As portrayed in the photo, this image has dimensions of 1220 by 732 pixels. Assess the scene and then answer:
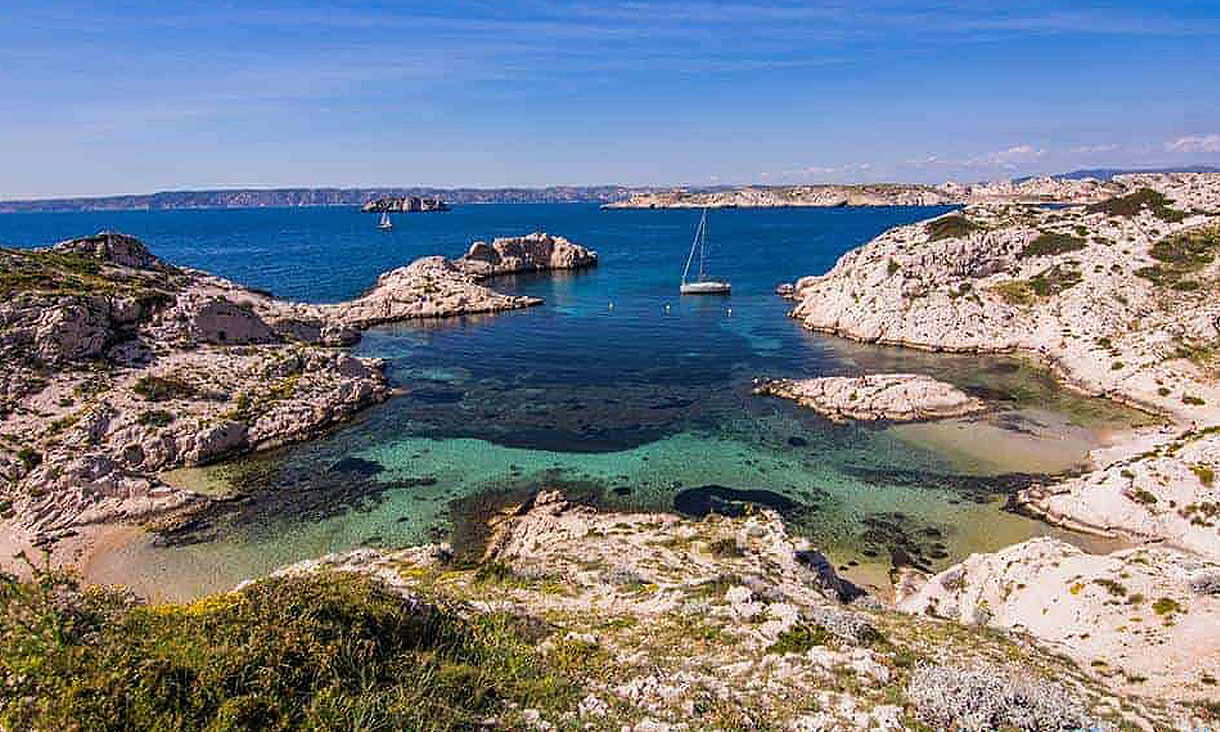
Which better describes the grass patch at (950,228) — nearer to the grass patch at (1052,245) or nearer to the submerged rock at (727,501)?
the grass patch at (1052,245)

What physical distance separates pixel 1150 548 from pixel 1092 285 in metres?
57.6

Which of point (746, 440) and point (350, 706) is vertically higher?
point (350, 706)

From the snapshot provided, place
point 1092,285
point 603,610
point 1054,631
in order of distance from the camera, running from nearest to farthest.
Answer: point 603,610 → point 1054,631 → point 1092,285

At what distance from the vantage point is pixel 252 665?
1223cm

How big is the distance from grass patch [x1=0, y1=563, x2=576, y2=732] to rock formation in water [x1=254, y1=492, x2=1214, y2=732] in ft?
4.61

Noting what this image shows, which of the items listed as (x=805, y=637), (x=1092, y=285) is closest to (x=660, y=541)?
(x=805, y=637)

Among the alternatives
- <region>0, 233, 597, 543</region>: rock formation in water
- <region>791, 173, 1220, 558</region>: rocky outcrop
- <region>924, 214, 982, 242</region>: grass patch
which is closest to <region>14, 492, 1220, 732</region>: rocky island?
<region>791, 173, 1220, 558</region>: rocky outcrop

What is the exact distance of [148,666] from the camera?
1148 cm

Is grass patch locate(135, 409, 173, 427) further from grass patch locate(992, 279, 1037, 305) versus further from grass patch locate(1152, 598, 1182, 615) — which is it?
grass patch locate(992, 279, 1037, 305)

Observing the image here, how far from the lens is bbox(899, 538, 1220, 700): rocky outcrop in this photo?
19.1m

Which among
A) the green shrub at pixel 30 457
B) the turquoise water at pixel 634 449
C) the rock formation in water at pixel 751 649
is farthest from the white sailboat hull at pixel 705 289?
the green shrub at pixel 30 457

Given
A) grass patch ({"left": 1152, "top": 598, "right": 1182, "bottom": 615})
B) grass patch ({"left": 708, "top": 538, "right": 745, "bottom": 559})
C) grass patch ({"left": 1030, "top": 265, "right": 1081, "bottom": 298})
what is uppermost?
grass patch ({"left": 1030, "top": 265, "right": 1081, "bottom": 298})

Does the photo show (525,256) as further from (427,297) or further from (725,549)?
(725,549)

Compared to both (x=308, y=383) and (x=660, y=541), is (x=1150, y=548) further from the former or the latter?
(x=308, y=383)
